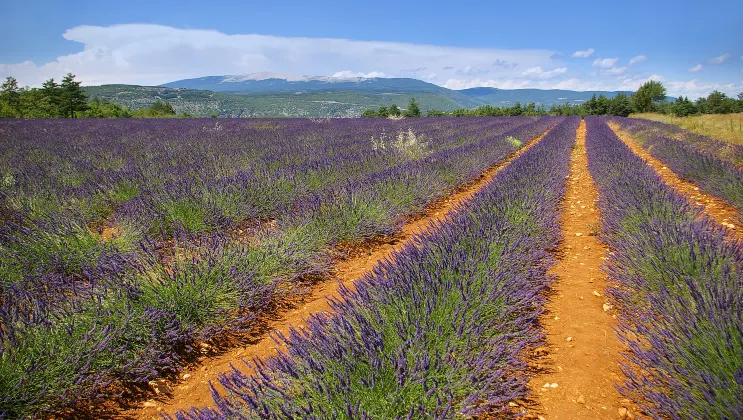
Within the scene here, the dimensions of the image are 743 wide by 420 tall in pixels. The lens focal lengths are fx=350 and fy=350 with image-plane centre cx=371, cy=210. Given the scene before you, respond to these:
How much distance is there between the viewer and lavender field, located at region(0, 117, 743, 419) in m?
1.56

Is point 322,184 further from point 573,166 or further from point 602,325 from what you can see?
point 573,166

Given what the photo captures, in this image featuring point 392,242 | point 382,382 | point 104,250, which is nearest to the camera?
point 382,382

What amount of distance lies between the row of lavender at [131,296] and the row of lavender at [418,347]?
2.46 feet

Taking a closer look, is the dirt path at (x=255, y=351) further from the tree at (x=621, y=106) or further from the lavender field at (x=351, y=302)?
the tree at (x=621, y=106)

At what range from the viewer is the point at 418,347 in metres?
1.66

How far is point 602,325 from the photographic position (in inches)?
102

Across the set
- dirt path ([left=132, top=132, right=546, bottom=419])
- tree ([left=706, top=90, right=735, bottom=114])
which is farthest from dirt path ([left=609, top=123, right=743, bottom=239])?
tree ([left=706, top=90, right=735, bottom=114])

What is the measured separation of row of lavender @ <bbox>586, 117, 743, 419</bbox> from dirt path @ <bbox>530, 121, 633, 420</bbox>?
12 cm

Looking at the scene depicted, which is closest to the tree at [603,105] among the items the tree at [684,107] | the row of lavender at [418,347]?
the tree at [684,107]

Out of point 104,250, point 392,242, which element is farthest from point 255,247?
point 392,242

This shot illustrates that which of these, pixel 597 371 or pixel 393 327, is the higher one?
pixel 393 327

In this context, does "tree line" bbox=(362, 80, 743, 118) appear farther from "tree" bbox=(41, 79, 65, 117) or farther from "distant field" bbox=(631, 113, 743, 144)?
"tree" bbox=(41, 79, 65, 117)

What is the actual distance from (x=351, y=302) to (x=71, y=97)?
5147 centimetres

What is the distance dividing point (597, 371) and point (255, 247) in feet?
9.56
